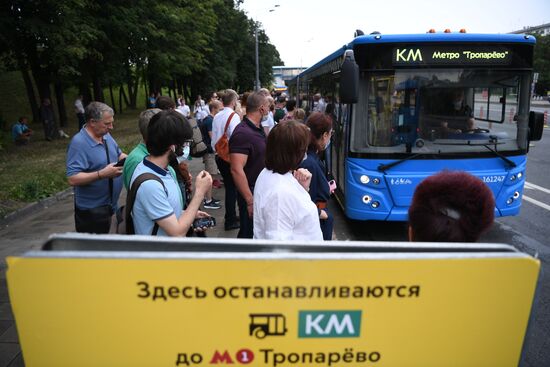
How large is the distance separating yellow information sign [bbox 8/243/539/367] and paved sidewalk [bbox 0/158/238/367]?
8.49 feet

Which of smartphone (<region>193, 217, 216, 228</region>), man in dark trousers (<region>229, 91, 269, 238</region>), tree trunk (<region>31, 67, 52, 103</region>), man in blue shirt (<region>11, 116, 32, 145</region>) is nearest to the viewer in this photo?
smartphone (<region>193, 217, 216, 228</region>)

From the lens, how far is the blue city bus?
5.54 meters

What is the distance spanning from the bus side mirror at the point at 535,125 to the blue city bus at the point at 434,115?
0.04ft

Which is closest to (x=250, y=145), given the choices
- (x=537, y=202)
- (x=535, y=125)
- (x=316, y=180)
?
(x=316, y=180)

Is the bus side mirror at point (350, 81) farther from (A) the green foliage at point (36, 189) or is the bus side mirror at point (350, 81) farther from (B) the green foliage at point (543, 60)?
(B) the green foliage at point (543, 60)

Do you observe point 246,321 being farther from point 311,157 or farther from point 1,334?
point 1,334

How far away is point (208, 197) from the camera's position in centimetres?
816

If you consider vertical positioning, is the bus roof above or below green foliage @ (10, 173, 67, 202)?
above

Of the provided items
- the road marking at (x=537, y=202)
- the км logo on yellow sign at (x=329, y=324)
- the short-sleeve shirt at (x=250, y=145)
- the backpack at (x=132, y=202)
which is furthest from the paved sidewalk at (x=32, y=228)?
the road marking at (x=537, y=202)

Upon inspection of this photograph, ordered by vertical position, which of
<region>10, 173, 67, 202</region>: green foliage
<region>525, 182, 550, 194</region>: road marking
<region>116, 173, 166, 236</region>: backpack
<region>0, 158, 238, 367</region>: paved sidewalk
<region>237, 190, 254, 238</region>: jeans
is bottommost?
<region>525, 182, 550, 194</region>: road marking

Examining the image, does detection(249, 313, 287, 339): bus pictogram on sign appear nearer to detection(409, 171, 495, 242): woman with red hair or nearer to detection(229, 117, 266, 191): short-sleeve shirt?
detection(409, 171, 495, 242): woman with red hair

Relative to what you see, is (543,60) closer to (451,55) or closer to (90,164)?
(451,55)

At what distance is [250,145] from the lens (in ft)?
14.7

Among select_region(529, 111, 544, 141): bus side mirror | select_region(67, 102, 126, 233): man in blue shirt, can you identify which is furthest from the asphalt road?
select_region(67, 102, 126, 233): man in blue shirt
